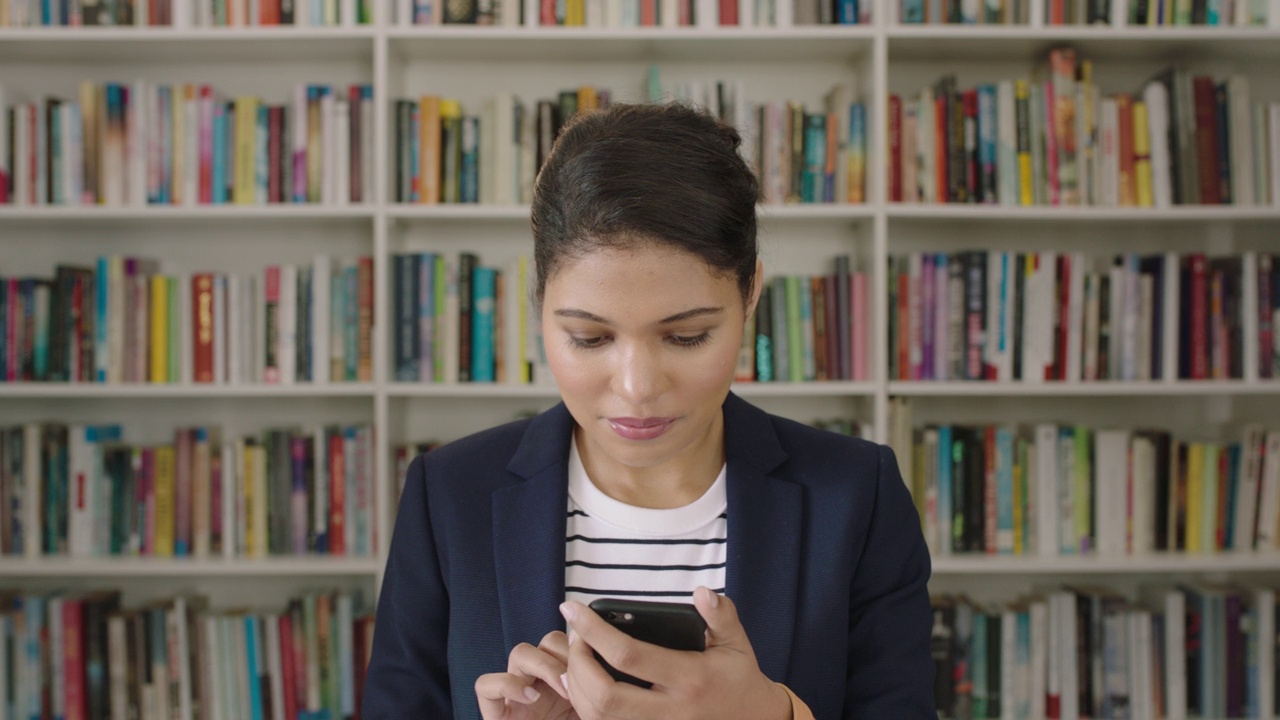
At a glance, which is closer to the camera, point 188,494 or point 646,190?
point 646,190

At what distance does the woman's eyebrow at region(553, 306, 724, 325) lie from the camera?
93 cm

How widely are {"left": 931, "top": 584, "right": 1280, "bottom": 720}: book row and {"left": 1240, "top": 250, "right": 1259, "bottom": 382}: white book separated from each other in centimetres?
56

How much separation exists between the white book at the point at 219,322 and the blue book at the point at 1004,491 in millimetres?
1837

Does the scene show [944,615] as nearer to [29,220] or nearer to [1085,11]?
[1085,11]

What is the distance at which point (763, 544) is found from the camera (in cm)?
109

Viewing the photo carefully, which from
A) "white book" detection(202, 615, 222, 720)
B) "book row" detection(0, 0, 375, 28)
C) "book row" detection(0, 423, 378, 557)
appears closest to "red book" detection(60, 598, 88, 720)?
"book row" detection(0, 423, 378, 557)

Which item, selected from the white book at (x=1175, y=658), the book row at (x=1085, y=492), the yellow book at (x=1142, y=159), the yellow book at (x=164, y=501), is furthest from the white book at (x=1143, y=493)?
the yellow book at (x=164, y=501)

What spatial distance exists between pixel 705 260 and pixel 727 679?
0.39 m

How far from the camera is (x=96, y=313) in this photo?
225 cm

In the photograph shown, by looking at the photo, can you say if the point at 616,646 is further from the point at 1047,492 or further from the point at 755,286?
the point at 1047,492

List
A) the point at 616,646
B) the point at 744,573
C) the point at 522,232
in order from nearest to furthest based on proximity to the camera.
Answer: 1. the point at 616,646
2. the point at 744,573
3. the point at 522,232

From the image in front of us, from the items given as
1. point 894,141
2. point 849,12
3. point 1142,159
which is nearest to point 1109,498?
point 1142,159

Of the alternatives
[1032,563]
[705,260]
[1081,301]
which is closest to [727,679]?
[705,260]

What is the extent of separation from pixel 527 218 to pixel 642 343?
1.40 meters
